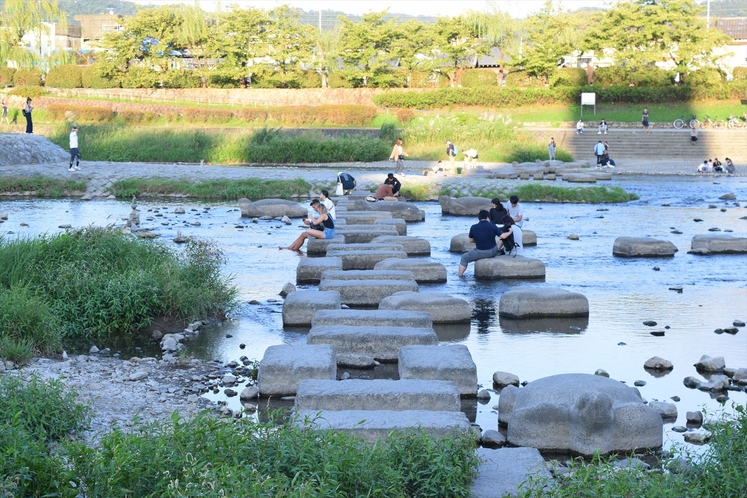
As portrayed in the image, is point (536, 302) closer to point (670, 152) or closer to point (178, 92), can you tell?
point (670, 152)

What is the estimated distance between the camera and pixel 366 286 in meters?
13.2

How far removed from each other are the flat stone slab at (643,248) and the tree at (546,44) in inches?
1851

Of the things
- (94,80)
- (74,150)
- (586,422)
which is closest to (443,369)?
(586,422)

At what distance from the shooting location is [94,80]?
7344cm

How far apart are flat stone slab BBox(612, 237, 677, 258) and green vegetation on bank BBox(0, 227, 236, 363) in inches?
345

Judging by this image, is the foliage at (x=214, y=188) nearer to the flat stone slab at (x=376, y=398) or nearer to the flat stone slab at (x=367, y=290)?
the flat stone slab at (x=367, y=290)

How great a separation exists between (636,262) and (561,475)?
1186 cm

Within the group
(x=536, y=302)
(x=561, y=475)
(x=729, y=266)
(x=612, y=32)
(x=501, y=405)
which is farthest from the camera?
(x=612, y=32)

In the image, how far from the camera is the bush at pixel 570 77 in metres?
63.4

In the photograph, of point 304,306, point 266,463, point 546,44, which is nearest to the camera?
point 266,463

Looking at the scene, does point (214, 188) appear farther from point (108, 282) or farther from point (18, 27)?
point (18, 27)

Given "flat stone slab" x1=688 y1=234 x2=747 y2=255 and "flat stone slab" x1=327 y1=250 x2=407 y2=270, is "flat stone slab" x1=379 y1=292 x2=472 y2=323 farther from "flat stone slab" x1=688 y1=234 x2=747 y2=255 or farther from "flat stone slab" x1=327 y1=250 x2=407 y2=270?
"flat stone slab" x1=688 y1=234 x2=747 y2=255

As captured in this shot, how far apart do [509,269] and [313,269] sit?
342 cm

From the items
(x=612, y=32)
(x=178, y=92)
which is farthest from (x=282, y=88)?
(x=612, y=32)
